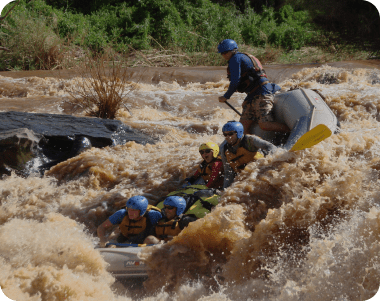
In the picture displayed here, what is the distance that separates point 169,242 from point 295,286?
1081 mm

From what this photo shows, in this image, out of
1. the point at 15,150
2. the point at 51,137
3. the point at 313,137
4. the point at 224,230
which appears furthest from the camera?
the point at 51,137

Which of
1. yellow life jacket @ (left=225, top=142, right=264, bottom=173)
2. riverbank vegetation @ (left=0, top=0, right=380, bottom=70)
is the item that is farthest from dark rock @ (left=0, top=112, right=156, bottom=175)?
riverbank vegetation @ (left=0, top=0, right=380, bottom=70)

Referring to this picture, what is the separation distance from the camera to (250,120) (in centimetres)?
461

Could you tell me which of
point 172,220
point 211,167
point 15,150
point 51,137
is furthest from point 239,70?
point 15,150

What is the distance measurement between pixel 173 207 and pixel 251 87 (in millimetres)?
1980

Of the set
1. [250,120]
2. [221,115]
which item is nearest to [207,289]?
[250,120]

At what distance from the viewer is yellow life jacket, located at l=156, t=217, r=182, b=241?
3.32 m

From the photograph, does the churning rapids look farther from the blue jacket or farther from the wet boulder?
the blue jacket

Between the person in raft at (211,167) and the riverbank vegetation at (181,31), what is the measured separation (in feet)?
15.4

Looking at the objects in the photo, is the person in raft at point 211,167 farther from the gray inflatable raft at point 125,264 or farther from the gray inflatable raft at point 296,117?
the gray inflatable raft at point 125,264

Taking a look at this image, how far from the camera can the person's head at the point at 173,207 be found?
11.2 feet

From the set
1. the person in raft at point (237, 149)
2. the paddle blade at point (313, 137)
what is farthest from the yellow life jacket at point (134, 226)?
the paddle blade at point (313, 137)

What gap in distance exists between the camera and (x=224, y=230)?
2.84 metres

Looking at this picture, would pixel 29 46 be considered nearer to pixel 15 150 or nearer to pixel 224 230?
pixel 15 150
